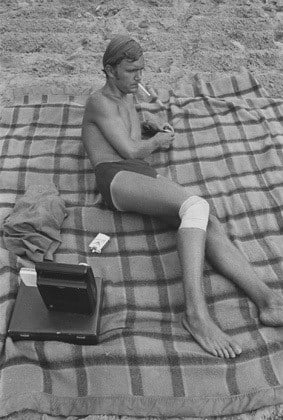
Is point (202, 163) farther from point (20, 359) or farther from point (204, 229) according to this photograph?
point (20, 359)

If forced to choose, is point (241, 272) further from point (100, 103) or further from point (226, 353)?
point (100, 103)

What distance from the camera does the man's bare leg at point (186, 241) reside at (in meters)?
2.06

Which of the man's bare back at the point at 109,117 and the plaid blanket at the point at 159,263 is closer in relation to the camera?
the plaid blanket at the point at 159,263

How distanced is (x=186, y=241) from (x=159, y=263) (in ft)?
0.82

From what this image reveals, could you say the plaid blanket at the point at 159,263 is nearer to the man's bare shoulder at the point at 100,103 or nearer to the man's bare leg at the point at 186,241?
the man's bare leg at the point at 186,241

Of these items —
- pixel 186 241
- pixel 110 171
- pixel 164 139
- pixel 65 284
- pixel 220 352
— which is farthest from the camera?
pixel 164 139

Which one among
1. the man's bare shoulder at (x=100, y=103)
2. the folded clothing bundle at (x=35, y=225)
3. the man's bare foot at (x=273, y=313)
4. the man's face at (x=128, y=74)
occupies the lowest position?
the folded clothing bundle at (x=35, y=225)

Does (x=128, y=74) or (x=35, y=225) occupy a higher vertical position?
(x=128, y=74)

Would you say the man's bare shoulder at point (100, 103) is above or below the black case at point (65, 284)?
above

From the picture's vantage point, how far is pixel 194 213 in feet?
7.55

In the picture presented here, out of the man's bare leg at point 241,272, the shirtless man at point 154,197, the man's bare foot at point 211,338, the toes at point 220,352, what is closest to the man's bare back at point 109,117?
the shirtless man at point 154,197

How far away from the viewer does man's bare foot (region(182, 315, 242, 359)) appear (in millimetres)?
2039

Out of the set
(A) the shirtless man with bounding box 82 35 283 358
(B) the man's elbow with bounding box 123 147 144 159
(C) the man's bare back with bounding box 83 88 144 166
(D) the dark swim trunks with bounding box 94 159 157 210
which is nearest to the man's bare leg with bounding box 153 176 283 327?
(A) the shirtless man with bounding box 82 35 283 358

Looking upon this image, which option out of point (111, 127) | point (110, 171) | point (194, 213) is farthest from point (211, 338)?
point (111, 127)
